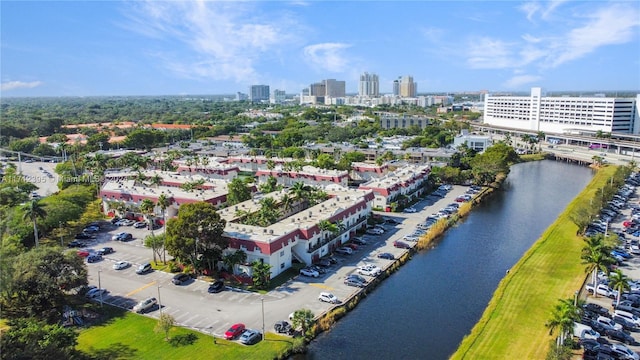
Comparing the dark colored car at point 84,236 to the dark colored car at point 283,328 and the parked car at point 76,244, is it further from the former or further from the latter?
the dark colored car at point 283,328

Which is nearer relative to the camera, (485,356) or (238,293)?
(485,356)

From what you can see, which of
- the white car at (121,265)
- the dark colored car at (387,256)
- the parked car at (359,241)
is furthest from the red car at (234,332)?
the parked car at (359,241)

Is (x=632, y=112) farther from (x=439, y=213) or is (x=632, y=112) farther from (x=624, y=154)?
(x=439, y=213)

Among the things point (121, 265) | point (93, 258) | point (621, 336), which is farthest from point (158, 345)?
point (621, 336)

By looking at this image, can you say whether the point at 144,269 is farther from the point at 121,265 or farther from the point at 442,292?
the point at 442,292

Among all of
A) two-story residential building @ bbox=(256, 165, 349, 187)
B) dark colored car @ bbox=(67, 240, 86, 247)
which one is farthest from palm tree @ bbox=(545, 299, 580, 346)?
dark colored car @ bbox=(67, 240, 86, 247)

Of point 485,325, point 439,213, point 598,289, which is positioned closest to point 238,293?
point 485,325

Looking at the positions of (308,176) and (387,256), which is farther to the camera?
(308,176)
